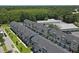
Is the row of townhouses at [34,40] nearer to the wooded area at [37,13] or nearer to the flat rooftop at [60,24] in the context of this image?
the wooded area at [37,13]

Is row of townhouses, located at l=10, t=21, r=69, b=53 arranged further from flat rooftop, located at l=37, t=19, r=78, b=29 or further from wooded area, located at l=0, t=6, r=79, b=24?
flat rooftop, located at l=37, t=19, r=78, b=29

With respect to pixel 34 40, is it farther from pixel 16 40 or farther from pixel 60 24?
pixel 60 24

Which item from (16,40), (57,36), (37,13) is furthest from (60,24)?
(16,40)

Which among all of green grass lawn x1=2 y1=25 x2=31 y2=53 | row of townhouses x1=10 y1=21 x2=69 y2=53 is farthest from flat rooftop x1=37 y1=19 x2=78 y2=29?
green grass lawn x1=2 y1=25 x2=31 y2=53

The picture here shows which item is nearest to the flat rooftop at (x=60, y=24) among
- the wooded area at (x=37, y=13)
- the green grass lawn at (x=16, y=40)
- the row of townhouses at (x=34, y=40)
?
the wooded area at (x=37, y=13)
